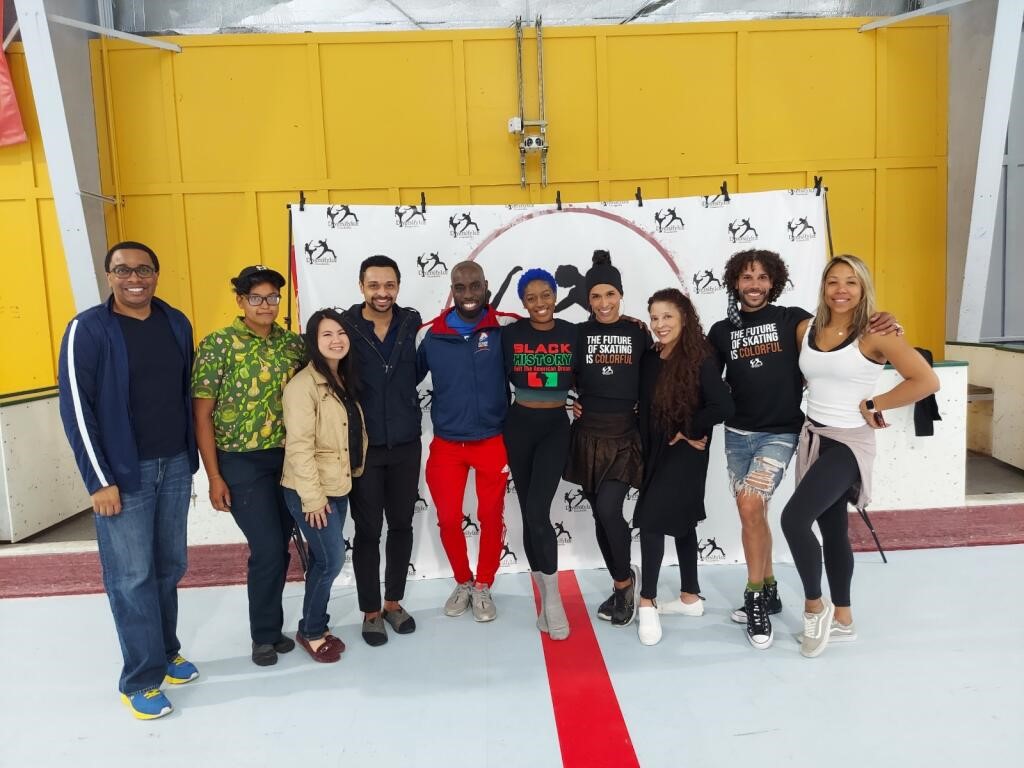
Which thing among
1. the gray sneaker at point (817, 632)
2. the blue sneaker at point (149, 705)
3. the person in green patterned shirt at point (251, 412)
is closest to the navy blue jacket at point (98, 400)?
the person in green patterned shirt at point (251, 412)

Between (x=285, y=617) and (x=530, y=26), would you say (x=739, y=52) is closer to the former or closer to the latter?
(x=530, y=26)

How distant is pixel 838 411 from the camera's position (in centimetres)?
259

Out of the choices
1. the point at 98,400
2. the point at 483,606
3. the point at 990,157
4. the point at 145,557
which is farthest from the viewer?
the point at 990,157

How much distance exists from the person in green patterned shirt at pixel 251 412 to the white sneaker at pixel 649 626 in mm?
1516

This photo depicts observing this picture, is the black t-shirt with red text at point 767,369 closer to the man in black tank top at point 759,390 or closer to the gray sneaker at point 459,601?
the man in black tank top at point 759,390

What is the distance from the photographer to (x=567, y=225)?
3764mm

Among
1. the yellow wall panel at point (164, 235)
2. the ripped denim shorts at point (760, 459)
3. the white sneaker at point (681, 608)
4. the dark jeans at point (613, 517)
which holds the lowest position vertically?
the white sneaker at point (681, 608)

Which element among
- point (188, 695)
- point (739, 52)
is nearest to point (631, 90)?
point (739, 52)

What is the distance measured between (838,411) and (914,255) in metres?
4.66

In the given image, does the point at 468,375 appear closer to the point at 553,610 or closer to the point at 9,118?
the point at 553,610

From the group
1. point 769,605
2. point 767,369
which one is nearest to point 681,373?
point 767,369

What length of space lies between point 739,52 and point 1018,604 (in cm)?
486

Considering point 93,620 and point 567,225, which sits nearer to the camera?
point 93,620

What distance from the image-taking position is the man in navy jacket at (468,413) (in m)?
3.00
